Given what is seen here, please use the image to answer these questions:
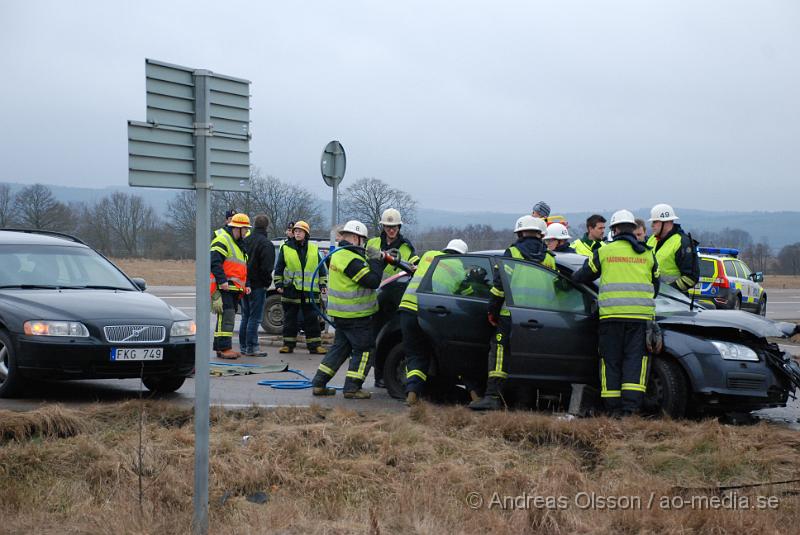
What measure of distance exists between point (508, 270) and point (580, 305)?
0.75 meters

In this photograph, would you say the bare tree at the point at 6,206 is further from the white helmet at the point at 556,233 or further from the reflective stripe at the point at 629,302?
the reflective stripe at the point at 629,302

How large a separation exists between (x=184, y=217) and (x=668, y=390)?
4955cm

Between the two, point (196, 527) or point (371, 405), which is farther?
point (371, 405)

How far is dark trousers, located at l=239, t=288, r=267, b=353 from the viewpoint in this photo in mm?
12600

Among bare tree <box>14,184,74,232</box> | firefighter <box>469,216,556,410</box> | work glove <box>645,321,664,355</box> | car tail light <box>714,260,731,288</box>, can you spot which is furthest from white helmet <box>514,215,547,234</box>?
bare tree <box>14,184,74,232</box>

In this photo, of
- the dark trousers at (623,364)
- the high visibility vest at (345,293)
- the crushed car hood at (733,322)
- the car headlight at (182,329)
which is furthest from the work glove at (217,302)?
the crushed car hood at (733,322)

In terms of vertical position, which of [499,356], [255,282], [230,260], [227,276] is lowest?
[499,356]

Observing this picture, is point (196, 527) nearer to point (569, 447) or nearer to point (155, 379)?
point (569, 447)

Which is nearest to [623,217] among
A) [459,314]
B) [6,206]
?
[459,314]

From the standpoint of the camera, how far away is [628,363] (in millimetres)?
7672

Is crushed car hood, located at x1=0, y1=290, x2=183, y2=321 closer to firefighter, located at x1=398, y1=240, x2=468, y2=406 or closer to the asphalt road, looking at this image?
the asphalt road

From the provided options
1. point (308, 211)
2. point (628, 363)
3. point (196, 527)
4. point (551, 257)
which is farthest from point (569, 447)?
point (308, 211)

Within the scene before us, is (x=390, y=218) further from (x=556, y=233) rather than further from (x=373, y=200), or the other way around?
(x=373, y=200)

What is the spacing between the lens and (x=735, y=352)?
24.8ft
